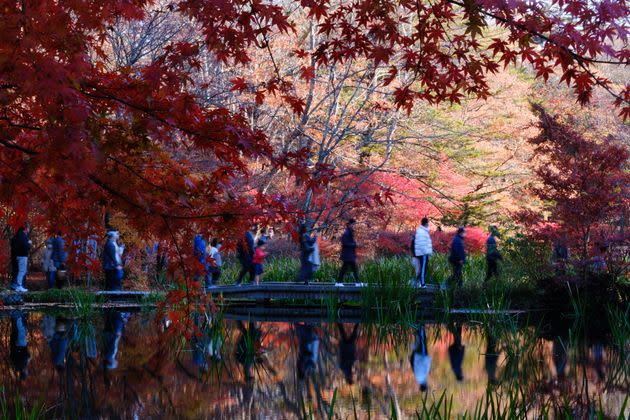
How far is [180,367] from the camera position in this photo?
8367 millimetres

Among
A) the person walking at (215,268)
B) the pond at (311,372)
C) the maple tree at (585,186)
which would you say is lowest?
the pond at (311,372)

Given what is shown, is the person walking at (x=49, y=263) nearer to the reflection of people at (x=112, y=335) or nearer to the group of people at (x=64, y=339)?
the group of people at (x=64, y=339)

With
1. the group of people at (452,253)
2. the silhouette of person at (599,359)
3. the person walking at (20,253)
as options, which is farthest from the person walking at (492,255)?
the person walking at (20,253)

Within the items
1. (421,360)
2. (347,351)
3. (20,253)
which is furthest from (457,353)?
(20,253)

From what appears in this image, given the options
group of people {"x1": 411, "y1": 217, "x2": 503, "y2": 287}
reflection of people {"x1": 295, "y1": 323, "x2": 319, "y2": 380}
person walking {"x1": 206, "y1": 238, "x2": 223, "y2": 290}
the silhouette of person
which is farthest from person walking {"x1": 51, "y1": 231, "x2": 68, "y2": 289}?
the silhouette of person

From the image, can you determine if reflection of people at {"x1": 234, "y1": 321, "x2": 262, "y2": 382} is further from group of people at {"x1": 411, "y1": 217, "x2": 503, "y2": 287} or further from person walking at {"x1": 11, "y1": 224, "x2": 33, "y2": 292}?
person walking at {"x1": 11, "y1": 224, "x2": 33, "y2": 292}

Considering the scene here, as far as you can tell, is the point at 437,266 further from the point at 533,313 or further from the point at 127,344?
the point at 127,344

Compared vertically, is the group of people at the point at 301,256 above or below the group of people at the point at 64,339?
above

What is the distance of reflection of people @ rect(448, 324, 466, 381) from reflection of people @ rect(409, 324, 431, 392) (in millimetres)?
263

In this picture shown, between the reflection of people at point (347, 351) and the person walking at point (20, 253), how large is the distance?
6.85 metres

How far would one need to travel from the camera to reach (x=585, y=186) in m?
12.1

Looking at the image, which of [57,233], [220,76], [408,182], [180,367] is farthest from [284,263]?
[57,233]

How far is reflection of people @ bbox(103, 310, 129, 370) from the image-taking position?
9072 millimetres

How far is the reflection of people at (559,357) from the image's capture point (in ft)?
26.2
